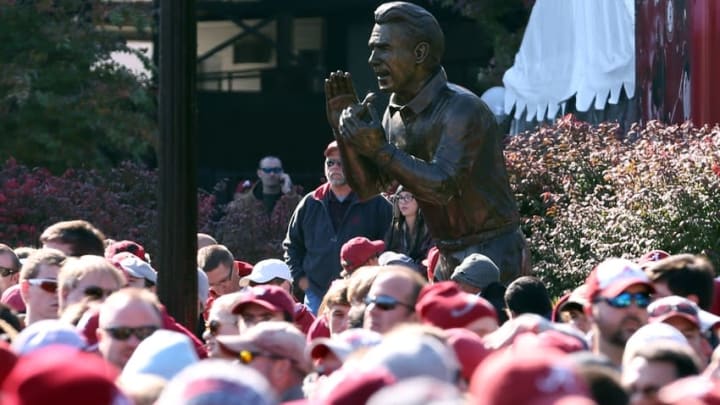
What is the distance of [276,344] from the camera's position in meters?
6.84

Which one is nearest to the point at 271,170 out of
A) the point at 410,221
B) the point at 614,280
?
the point at 410,221

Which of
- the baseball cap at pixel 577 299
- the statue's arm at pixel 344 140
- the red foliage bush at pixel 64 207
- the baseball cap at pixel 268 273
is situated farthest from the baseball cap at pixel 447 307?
the red foliage bush at pixel 64 207

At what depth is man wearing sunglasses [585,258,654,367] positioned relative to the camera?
7.47 meters

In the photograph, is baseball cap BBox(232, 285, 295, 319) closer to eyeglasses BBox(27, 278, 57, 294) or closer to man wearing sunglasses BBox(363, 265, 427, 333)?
man wearing sunglasses BBox(363, 265, 427, 333)

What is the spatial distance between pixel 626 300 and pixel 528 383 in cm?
269

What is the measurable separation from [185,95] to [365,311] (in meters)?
1.21

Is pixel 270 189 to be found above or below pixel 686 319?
below

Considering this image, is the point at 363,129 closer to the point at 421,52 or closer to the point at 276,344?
the point at 421,52

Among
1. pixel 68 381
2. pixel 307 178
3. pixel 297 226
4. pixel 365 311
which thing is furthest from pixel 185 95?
pixel 307 178

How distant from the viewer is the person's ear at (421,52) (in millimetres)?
9461

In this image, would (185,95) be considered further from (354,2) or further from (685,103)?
(354,2)

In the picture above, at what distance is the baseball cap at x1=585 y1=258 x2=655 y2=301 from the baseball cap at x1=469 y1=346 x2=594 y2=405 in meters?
2.44

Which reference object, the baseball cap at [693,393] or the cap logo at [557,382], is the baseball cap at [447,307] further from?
the cap logo at [557,382]

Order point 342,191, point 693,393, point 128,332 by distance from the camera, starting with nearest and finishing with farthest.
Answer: point 693,393, point 128,332, point 342,191
